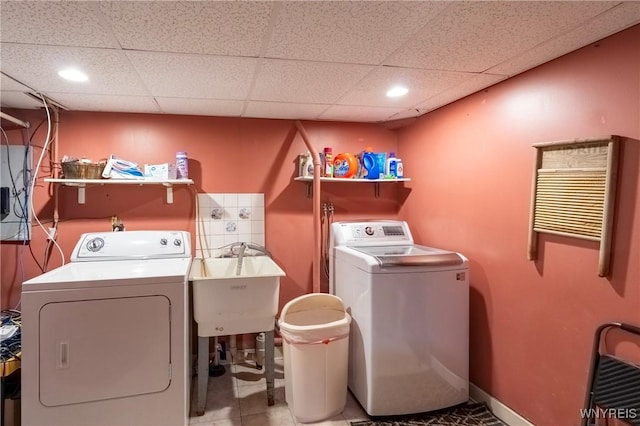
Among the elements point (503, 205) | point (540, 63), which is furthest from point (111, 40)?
point (503, 205)

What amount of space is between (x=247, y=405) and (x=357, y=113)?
2194 millimetres

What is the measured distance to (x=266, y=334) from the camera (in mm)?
2381

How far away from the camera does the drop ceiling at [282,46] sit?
1.31 m

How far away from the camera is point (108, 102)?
8.11 feet

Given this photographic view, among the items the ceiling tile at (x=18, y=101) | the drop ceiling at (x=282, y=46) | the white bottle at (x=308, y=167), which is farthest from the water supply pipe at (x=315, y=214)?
the ceiling tile at (x=18, y=101)

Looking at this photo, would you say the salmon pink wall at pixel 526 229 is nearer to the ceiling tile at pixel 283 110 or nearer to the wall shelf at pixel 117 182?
the ceiling tile at pixel 283 110

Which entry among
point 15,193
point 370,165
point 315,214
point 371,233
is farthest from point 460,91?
point 15,193

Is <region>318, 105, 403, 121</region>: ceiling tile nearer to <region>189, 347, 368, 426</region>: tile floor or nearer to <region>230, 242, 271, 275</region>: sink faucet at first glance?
<region>230, 242, 271, 275</region>: sink faucet

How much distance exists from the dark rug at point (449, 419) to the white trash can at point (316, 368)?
0.21 metres

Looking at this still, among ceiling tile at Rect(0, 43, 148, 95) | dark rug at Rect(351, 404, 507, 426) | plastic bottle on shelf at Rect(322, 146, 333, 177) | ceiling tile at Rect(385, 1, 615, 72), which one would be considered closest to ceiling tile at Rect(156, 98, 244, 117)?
ceiling tile at Rect(0, 43, 148, 95)

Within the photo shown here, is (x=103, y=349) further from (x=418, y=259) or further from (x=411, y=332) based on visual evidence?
(x=418, y=259)

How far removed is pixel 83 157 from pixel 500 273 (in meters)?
2.93

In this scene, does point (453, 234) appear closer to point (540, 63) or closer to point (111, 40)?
point (540, 63)

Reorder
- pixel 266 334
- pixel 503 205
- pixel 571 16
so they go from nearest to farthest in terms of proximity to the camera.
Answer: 1. pixel 571 16
2. pixel 503 205
3. pixel 266 334
